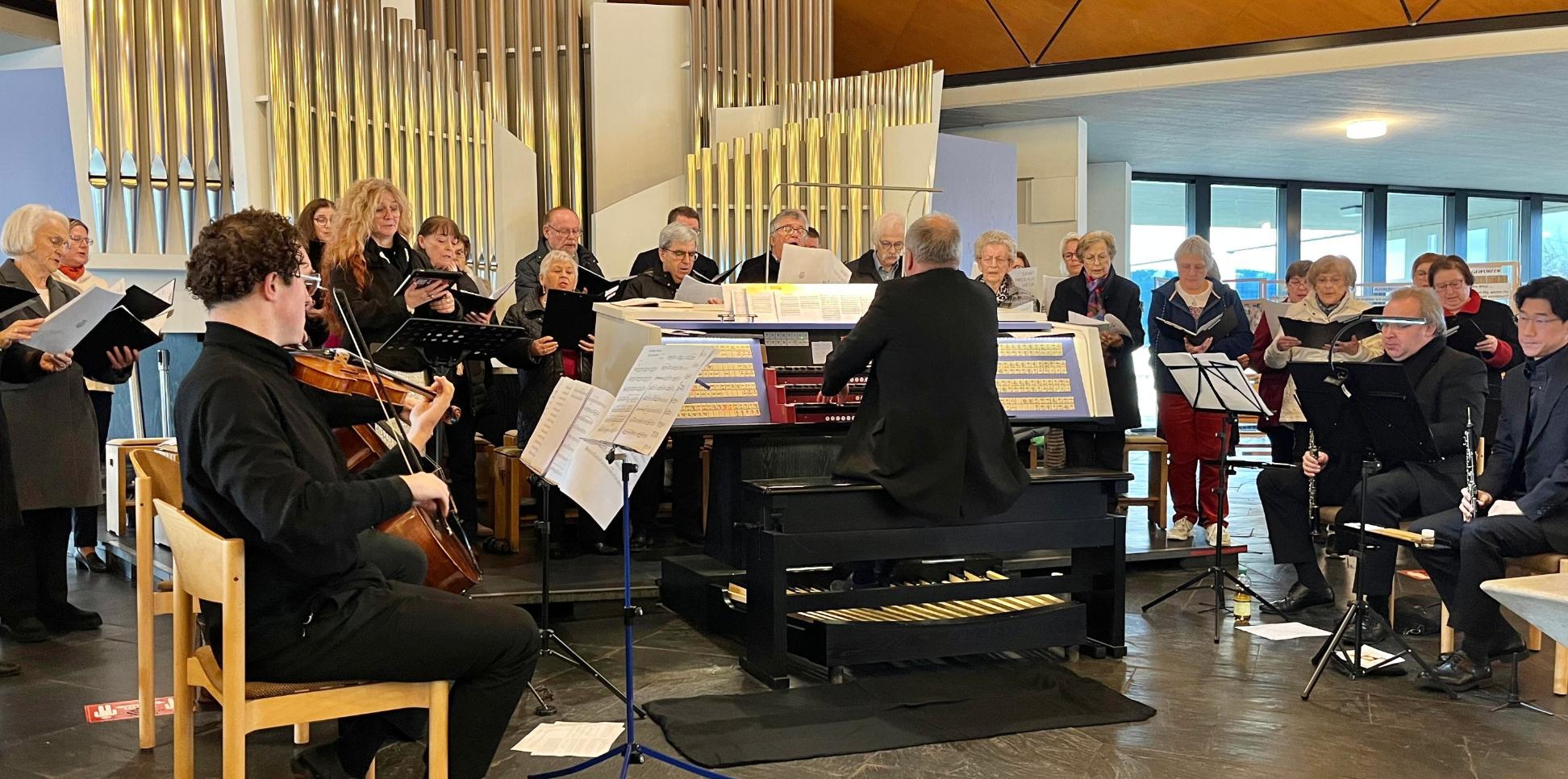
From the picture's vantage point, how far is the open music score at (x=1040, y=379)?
16.8ft

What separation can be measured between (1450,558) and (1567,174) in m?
11.4

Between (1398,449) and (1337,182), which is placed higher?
(1337,182)

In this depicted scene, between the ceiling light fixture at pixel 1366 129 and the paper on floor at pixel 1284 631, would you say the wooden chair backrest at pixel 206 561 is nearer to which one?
the paper on floor at pixel 1284 631

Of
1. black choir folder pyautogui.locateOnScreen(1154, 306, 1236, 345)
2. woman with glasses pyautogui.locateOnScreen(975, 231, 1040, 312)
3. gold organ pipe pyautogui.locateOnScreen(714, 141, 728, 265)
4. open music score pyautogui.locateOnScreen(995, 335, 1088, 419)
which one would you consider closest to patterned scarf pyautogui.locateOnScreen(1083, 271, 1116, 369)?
black choir folder pyautogui.locateOnScreen(1154, 306, 1236, 345)

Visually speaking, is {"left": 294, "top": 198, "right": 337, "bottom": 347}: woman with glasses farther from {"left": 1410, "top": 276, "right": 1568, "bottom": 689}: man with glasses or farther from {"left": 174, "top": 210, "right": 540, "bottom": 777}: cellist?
{"left": 1410, "top": 276, "right": 1568, "bottom": 689}: man with glasses

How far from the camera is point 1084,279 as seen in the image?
679cm

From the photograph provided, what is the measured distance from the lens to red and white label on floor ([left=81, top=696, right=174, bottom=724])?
153 inches

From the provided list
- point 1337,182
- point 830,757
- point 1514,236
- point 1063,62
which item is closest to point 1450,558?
point 830,757

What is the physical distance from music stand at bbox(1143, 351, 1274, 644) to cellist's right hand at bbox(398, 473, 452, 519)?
3.25 m

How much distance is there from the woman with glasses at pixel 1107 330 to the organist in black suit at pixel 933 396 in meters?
2.11

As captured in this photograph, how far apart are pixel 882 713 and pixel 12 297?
11.3 feet

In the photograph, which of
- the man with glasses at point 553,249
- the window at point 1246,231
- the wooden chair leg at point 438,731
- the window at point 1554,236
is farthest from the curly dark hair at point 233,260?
the window at point 1554,236

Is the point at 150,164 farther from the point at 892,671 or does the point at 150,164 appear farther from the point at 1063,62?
the point at 1063,62

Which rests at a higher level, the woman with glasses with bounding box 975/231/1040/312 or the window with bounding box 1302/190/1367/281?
the window with bounding box 1302/190/1367/281
